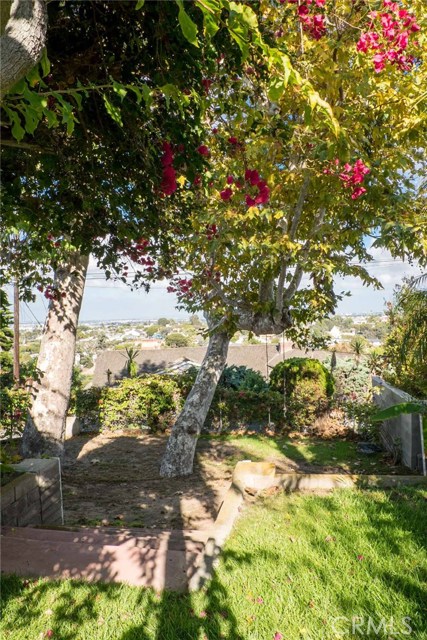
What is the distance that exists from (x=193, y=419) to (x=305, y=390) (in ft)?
19.7

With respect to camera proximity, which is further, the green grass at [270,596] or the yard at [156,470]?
the yard at [156,470]

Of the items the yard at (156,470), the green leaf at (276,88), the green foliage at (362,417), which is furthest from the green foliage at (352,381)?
the green leaf at (276,88)

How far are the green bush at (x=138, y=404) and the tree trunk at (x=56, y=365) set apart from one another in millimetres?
5462

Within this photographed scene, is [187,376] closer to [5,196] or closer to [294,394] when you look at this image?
[294,394]

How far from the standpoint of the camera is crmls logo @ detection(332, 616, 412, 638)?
2.66 metres

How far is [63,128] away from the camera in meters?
3.77

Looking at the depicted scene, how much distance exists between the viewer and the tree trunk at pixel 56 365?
29.8ft

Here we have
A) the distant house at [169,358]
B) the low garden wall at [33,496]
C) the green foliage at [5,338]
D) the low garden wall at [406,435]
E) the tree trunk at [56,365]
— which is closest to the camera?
the low garden wall at [33,496]

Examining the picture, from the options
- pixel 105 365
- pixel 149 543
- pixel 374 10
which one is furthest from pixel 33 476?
pixel 105 365

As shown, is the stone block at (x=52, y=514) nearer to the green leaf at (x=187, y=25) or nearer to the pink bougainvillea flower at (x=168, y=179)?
the pink bougainvillea flower at (x=168, y=179)

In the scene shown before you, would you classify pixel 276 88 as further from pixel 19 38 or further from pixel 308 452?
pixel 308 452

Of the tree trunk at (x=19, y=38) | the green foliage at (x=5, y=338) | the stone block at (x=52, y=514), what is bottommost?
the stone block at (x=52, y=514)

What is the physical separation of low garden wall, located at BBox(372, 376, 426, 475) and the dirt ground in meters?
2.41

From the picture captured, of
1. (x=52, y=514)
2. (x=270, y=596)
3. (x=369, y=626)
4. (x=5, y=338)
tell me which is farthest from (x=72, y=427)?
(x=369, y=626)
